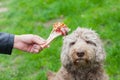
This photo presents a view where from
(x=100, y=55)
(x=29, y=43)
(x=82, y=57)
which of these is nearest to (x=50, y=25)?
(x=29, y=43)

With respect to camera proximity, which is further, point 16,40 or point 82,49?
point 16,40

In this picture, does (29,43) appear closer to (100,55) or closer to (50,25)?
(100,55)

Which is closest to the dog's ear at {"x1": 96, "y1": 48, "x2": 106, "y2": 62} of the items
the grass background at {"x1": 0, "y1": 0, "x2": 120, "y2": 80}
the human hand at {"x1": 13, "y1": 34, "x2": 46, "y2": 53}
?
the human hand at {"x1": 13, "y1": 34, "x2": 46, "y2": 53}

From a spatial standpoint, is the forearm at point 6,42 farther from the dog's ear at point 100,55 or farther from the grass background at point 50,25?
the grass background at point 50,25

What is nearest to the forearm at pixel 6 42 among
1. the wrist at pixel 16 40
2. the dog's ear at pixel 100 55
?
the wrist at pixel 16 40

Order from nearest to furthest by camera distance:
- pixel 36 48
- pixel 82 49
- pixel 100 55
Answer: pixel 82 49 < pixel 100 55 < pixel 36 48
